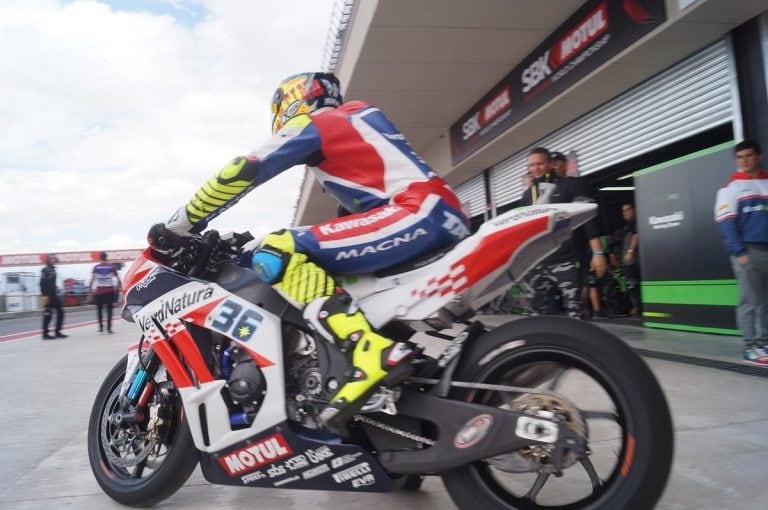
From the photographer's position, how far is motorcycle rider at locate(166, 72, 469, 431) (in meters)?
2.06

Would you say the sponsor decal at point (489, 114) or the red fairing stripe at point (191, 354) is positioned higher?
the sponsor decal at point (489, 114)

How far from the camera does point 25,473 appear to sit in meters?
3.19

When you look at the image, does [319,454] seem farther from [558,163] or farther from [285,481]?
[558,163]

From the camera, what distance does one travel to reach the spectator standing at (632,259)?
9578mm

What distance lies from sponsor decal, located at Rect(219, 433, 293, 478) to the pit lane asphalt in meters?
0.34

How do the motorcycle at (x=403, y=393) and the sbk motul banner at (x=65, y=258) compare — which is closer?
the motorcycle at (x=403, y=393)

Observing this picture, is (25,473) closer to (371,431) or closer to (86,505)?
(86,505)

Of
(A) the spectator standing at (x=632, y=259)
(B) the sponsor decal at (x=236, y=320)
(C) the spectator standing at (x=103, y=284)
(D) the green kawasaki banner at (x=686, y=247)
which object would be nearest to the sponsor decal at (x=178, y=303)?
(B) the sponsor decal at (x=236, y=320)

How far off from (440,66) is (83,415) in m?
7.64

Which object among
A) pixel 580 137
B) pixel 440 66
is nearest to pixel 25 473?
pixel 440 66

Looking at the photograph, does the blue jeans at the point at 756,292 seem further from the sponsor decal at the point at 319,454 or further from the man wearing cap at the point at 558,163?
the sponsor decal at the point at 319,454

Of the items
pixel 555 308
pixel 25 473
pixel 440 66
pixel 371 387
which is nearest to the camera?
pixel 371 387

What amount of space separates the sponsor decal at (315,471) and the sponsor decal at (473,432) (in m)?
0.50

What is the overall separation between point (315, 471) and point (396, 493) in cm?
60
